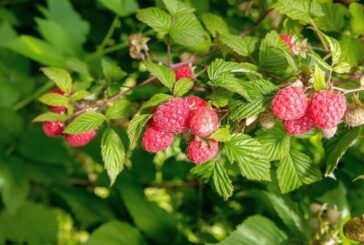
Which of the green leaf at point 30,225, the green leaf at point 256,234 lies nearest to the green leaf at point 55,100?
the green leaf at point 256,234

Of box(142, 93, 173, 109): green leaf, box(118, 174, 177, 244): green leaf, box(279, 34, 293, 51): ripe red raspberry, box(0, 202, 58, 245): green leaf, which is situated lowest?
box(0, 202, 58, 245): green leaf

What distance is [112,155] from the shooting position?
1.06 metres

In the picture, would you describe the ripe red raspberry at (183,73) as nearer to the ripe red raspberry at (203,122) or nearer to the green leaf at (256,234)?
the ripe red raspberry at (203,122)

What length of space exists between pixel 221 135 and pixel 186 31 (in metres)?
0.36

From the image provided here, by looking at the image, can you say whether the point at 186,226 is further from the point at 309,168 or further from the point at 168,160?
the point at 309,168

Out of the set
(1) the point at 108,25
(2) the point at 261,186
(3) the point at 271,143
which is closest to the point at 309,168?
(3) the point at 271,143

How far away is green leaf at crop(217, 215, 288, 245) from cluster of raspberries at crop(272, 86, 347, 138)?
47cm

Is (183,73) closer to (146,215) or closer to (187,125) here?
(187,125)

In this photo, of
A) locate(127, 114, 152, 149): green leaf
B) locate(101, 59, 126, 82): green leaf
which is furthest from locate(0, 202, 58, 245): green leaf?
locate(127, 114, 152, 149): green leaf

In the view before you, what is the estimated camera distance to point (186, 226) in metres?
1.92

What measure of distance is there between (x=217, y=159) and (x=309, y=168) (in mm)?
227

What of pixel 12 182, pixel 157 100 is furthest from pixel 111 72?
pixel 12 182

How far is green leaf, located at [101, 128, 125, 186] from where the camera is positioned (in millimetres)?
1034

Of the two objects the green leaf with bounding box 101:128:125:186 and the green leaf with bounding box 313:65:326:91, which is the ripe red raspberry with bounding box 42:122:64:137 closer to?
the green leaf with bounding box 101:128:125:186
